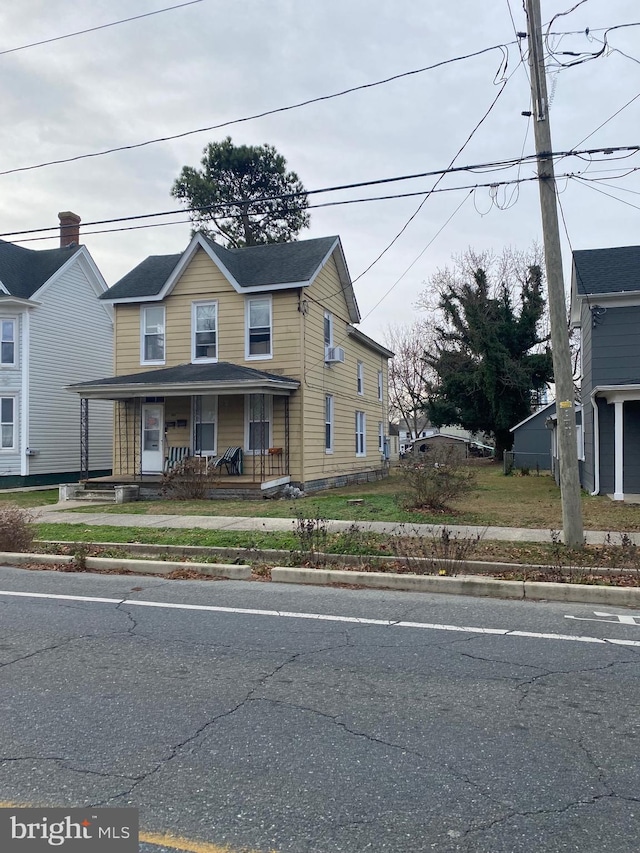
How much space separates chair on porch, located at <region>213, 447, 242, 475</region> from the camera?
18984 mm

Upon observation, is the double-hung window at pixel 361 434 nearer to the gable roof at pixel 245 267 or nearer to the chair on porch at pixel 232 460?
the gable roof at pixel 245 267

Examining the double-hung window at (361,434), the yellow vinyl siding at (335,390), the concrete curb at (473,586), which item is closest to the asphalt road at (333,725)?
the concrete curb at (473,586)

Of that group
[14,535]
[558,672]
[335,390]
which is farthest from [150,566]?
[335,390]

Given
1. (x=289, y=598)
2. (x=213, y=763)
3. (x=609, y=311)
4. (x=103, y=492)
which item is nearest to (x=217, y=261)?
(x=103, y=492)

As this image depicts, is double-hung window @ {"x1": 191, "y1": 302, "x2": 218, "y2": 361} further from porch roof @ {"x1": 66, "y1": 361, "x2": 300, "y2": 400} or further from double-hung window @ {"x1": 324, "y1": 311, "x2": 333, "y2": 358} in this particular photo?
double-hung window @ {"x1": 324, "y1": 311, "x2": 333, "y2": 358}

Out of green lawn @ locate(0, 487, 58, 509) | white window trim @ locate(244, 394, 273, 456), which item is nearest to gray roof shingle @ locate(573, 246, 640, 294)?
white window trim @ locate(244, 394, 273, 456)

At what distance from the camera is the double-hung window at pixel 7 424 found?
2309 centimetres

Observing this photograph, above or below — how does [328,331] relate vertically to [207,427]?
above

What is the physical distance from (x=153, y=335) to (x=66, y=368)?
6340mm

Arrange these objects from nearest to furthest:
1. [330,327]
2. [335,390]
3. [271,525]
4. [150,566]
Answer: [150,566] < [271,525] < [330,327] < [335,390]

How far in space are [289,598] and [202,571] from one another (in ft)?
6.36

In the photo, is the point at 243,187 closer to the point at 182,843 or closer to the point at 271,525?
the point at 271,525

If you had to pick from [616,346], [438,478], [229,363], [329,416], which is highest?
[616,346]

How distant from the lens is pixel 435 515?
13.3 m
